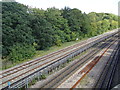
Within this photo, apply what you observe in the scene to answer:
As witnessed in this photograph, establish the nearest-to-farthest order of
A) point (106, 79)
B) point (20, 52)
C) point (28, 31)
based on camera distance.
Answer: point (106, 79) < point (20, 52) < point (28, 31)

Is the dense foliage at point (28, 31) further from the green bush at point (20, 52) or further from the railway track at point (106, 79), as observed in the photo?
the railway track at point (106, 79)

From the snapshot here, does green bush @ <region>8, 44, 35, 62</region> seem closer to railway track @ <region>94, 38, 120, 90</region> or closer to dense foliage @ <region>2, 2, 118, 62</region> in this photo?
dense foliage @ <region>2, 2, 118, 62</region>

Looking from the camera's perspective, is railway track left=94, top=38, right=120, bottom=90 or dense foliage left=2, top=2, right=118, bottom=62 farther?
dense foliage left=2, top=2, right=118, bottom=62

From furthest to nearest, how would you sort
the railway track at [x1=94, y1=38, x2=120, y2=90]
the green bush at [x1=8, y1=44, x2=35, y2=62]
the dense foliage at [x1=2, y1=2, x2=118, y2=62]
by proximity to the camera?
the dense foliage at [x1=2, y1=2, x2=118, y2=62] → the green bush at [x1=8, y1=44, x2=35, y2=62] → the railway track at [x1=94, y1=38, x2=120, y2=90]

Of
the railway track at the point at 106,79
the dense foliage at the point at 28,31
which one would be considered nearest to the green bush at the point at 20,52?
the dense foliage at the point at 28,31

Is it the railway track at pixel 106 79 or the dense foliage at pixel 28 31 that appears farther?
the dense foliage at pixel 28 31

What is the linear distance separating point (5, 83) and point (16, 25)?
12.5 metres

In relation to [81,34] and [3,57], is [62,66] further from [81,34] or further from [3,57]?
[81,34]

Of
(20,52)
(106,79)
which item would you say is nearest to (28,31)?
(20,52)

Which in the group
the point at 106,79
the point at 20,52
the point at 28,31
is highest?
the point at 28,31

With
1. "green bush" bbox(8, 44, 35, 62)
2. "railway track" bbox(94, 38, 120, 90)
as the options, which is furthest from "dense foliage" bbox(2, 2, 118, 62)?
"railway track" bbox(94, 38, 120, 90)

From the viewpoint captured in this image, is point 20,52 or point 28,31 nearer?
point 20,52

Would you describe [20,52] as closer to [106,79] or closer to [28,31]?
[28,31]

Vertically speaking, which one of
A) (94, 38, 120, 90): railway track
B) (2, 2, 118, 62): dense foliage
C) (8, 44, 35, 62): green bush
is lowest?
(94, 38, 120, 90): railway track
